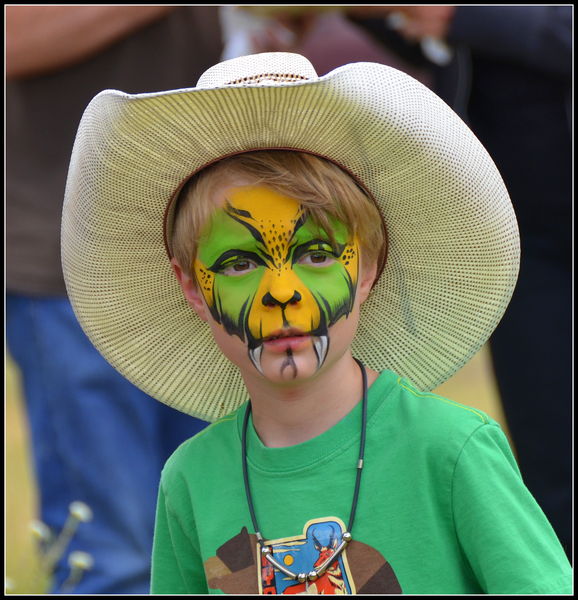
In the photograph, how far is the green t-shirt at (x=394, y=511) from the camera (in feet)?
6.88

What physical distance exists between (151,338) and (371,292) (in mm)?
471

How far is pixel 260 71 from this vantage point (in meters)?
2.21

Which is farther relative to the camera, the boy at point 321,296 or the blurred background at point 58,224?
the blurred background at point 58,224

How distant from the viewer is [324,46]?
4.62 metres

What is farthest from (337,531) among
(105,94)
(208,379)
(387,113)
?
(105,94)

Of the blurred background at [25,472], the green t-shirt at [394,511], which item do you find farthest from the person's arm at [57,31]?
the green t-shirt at [394,511]

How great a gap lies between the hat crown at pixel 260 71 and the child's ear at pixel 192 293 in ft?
1.23

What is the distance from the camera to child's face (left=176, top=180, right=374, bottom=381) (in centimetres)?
217

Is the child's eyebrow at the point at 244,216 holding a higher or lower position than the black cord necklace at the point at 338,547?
higher

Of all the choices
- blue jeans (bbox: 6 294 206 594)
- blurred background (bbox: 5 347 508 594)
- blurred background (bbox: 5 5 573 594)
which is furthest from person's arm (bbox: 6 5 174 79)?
blurred background (bbox: 5 347 508 594)

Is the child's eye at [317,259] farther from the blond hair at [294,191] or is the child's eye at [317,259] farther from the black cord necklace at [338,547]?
the black cord necklace at [338,547]

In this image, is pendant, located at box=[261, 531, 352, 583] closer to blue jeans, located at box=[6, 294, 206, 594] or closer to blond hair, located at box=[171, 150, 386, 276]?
blond hair, located at box=[171, 150, 386, 276]

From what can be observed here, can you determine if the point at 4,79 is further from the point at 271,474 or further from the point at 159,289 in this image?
the point at 271,474

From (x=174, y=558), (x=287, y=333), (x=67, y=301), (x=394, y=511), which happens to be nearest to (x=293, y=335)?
(x=287, y=333)
